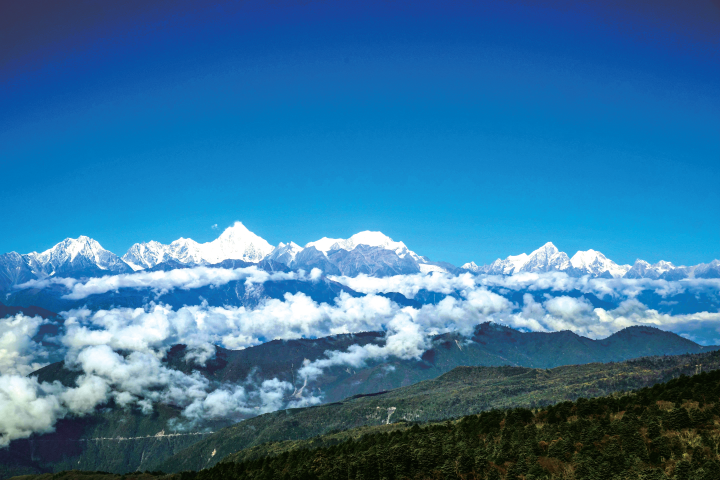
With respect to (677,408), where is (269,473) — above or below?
below

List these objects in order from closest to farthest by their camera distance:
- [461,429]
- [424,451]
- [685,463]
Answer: [685,463]
[424,451]
[461,429]

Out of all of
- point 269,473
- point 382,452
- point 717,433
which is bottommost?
point 269,473

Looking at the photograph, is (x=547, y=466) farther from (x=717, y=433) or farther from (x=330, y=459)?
(x=330, y=459)

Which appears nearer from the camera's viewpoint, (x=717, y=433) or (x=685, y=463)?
(x=685, y=463)

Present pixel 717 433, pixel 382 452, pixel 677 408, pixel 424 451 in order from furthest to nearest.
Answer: pixel 382 452 < pixel 424 451 < pixel 677 408 < pixel 717 433

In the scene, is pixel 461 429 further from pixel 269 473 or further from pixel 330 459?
pixel 269 473

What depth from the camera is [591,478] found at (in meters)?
99.8

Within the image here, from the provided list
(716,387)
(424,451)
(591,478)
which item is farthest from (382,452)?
(716,387)

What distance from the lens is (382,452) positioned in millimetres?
164250

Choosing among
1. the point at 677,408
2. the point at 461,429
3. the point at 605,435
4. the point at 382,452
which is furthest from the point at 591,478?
the point at 461,429

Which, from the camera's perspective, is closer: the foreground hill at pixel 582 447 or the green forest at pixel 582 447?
the green forest at pixel 582 447

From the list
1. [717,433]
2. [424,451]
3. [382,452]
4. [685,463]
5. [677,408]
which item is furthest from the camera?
[382,452]

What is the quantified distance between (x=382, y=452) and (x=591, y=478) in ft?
→ 261

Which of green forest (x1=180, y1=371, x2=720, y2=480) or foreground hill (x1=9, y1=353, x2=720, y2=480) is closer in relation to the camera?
green forest (x1=180, y1=371, x2=720, y2=480)
